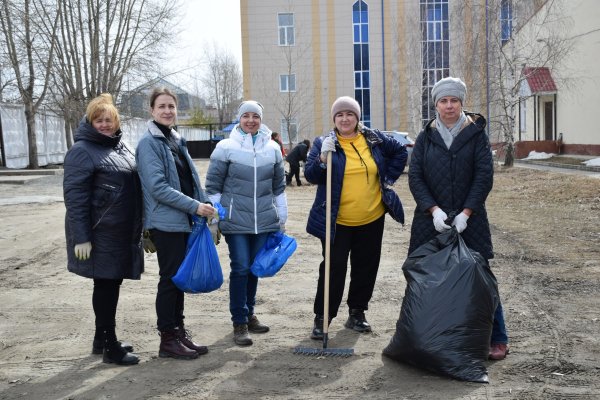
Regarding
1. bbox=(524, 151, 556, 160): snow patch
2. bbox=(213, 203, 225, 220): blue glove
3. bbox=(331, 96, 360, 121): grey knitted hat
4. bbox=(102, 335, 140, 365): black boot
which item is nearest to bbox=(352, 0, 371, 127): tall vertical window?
bbox=(524, 151, 556, 160): snow patch

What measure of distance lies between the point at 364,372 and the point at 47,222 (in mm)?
8726

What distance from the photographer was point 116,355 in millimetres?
4047

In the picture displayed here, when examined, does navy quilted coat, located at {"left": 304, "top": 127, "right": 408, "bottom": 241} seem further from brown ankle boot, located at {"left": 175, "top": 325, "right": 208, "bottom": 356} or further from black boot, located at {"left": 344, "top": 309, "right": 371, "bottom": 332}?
brown ankle boot, located at {"left": 175, "top": 325, "right": 208, "bottom": 356}

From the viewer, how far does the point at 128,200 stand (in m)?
4.02

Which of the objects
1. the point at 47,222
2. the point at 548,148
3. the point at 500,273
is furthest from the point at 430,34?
the point at 500,273

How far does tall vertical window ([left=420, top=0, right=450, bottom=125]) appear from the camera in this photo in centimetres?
3797

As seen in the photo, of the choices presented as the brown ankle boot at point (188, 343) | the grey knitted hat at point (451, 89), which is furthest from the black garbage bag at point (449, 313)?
the brown ankle boot at point (188, 343)

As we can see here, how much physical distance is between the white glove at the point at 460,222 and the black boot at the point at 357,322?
115cm

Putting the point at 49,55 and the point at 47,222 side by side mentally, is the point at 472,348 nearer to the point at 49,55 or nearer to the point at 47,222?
the point at 47,222

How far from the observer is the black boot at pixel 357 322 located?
15.2 ft

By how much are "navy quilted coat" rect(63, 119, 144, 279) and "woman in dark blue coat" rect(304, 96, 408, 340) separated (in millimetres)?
1266

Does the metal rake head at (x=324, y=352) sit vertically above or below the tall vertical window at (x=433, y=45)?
below

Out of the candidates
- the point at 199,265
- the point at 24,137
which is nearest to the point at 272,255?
the point at 199,265

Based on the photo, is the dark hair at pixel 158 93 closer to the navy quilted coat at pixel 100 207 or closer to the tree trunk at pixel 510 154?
the navy quilted coat at pixel 100 207
